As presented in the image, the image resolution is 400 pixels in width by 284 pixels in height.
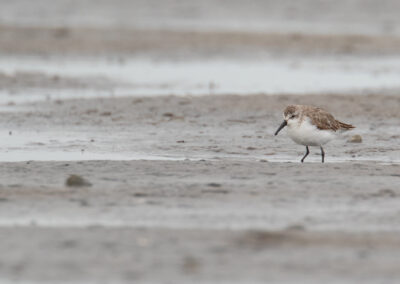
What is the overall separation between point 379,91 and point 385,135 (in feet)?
15.9

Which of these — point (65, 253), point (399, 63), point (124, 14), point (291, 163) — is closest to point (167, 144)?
point (291, 163)

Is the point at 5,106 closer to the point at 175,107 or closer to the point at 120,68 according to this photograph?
the point at 175,107

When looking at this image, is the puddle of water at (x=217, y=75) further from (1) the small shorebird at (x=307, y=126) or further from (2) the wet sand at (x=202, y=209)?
(1) the small shorebird at (x=307, y=126)

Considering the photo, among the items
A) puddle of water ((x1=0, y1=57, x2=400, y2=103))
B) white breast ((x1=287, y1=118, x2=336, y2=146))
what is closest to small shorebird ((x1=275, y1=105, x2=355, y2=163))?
white breast ((x1=287, y1=118, x2=336, y2=146))

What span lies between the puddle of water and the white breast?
671 centimetres

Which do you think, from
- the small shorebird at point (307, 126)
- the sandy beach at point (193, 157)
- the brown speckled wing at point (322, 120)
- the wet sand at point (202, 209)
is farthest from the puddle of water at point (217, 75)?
the small shorebird at point (307, 126)

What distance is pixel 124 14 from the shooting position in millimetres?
35125

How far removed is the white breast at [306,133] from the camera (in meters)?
13.4

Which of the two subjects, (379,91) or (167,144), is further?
(379,91)

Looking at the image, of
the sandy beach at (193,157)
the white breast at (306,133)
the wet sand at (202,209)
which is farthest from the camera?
the white breast at (306,133)

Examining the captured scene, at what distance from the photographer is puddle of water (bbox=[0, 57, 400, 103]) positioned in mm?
20578

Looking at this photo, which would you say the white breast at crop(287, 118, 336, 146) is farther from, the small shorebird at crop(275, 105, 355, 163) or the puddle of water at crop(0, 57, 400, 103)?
the puddle of water at crop(0, 57, 400, 103)

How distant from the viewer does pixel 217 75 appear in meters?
23.1

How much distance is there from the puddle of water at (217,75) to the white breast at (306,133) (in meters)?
6.71
